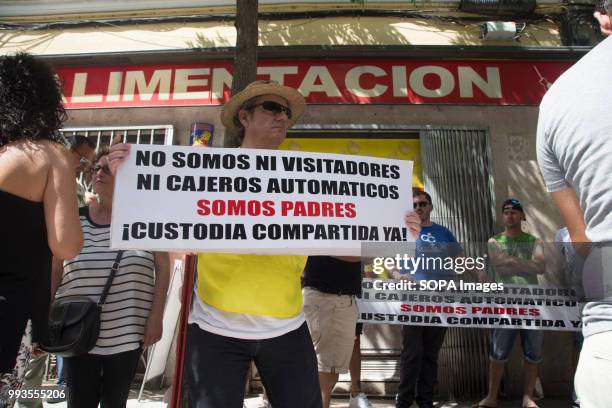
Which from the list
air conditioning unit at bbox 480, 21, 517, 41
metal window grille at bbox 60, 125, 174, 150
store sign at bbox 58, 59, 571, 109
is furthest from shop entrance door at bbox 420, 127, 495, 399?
metal window grille at bbox 60, 125, 174, 150

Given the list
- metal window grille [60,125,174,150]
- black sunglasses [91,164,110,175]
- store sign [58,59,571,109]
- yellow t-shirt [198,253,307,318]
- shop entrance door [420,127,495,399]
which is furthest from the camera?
metal window grille [60,125,174,150]

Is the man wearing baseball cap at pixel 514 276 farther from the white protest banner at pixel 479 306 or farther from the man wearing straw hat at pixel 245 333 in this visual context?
the man wearing straw hat at pixel 245 333

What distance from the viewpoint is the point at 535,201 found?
6094 millimetres

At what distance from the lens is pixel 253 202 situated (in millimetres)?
2260

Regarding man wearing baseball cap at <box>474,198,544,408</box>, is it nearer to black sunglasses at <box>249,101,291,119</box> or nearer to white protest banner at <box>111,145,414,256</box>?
white protest banner at <box>111,145,414,256</box>

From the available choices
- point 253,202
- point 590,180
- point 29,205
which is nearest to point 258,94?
point 253,202

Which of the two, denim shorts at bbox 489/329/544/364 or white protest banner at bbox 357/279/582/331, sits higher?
white protest banner at bbox 357/279/582/331

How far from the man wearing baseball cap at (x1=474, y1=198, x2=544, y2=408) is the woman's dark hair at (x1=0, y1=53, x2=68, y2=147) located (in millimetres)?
3857

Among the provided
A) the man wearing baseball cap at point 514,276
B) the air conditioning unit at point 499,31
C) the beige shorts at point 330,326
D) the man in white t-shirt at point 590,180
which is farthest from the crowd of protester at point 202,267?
the air conditioning unit at point 499,31

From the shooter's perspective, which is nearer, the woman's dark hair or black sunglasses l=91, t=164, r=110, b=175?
the woman's dark hair

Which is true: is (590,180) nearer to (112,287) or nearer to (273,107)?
(273,107)

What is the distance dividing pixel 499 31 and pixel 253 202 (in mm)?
5915

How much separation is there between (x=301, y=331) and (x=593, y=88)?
1518mm

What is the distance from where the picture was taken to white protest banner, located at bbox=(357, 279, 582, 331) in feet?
14.5
